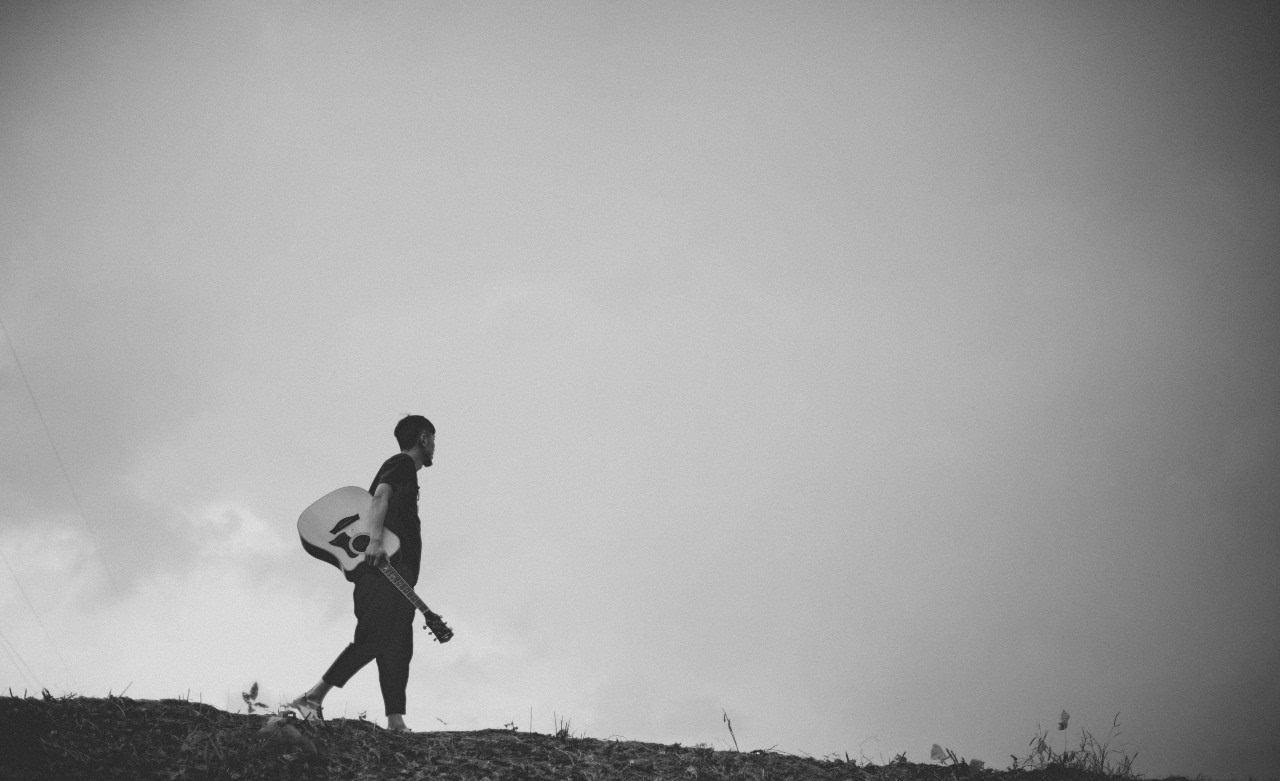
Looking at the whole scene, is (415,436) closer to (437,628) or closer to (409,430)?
(409,430)

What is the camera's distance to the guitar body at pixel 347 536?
564 centimetres

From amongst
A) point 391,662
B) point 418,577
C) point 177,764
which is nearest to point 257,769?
point 177,764

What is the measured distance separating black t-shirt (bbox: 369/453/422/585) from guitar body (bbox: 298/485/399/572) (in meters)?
0.11

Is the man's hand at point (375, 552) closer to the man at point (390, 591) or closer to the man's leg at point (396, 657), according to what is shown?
the man at point (390, 591)

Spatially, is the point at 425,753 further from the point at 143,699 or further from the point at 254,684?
the point at 143,699

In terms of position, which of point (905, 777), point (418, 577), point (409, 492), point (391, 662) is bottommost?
point (905, 777)

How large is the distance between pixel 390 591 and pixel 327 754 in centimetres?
205

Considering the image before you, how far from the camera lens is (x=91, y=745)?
355cm

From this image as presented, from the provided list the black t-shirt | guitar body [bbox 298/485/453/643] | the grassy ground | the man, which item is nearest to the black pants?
the man

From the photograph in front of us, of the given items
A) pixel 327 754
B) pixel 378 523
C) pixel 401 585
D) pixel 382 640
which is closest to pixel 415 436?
pixel 378 523

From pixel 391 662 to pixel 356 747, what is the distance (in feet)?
5.17

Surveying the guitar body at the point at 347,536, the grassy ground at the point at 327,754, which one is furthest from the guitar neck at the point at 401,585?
the grassy ground at the point at 327,754

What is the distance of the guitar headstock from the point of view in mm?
5594

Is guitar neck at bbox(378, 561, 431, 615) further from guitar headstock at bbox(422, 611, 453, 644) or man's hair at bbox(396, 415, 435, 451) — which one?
man's hair at bbox(396, 415, 435, 451)
